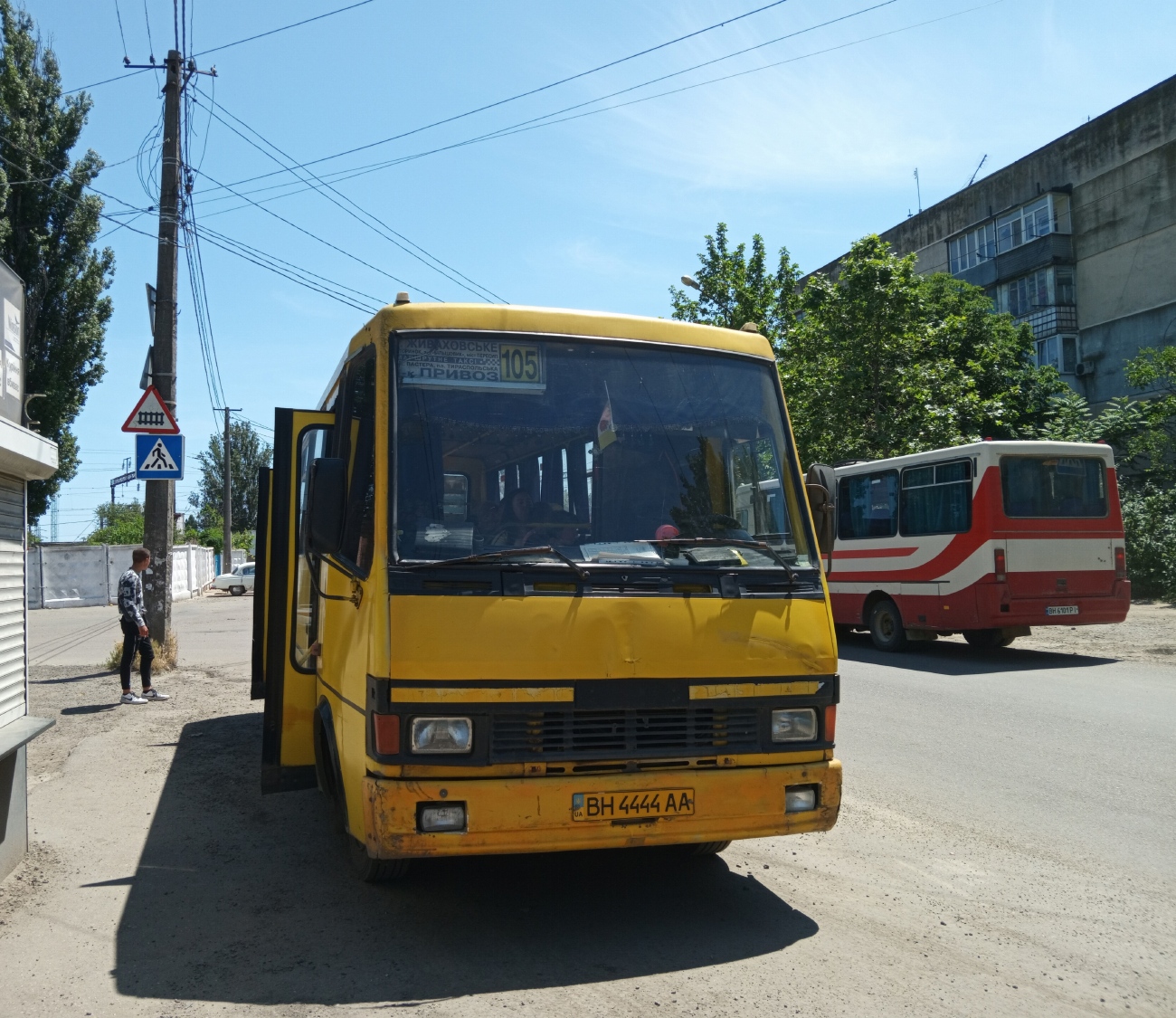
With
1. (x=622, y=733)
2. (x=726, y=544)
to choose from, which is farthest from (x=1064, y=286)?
(x=622, y=733)

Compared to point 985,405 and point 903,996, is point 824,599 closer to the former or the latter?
point 903,996

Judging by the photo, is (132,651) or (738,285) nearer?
(132,651)

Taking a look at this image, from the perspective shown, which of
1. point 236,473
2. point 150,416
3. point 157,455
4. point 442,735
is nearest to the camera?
point 442,735

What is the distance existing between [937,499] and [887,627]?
2315 millimetres

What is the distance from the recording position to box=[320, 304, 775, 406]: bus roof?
497 centimetres

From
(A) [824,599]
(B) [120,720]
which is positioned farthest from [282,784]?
(B) [120,720]

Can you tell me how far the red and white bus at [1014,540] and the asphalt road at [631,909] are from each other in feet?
20.8

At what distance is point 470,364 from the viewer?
4.97 m

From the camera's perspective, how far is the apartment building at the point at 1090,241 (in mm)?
35406

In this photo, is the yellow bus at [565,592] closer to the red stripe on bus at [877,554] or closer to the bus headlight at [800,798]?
the bus headlight at [800,798]

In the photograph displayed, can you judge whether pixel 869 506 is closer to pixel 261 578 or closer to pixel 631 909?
pixel 261 578

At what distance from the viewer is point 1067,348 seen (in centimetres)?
3928

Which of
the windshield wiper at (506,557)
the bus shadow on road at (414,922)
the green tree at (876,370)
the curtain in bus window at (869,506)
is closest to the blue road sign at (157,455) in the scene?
the bus shadow on road at (414,922)

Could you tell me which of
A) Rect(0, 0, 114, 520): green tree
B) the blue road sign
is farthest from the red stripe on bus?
Rect(0, 0, 114, 520): green tree
